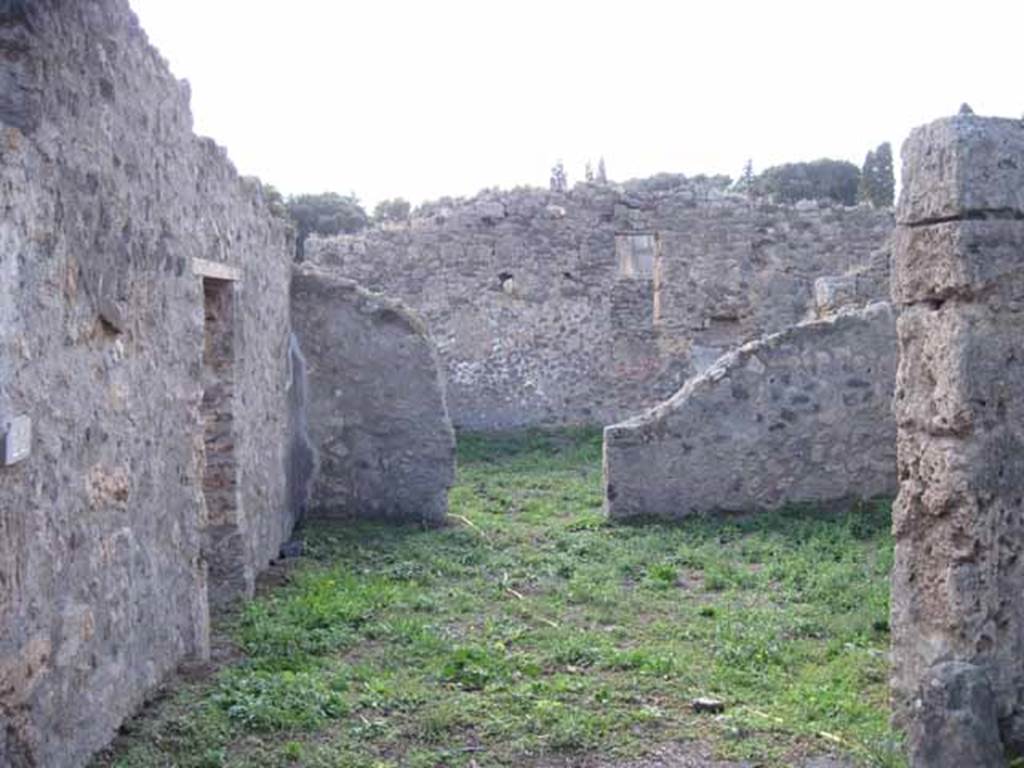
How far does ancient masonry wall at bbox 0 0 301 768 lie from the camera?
4.20 metres

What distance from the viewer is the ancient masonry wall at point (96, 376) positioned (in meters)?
4.20

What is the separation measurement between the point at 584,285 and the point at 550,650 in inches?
435

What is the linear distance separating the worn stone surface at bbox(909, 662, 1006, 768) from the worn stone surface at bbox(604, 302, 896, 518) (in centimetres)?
628

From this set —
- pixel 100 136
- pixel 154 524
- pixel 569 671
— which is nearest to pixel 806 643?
pixel 569 671

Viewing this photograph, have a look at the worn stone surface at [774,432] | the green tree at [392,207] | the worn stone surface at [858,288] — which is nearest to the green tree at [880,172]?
the green tree at [392,207]

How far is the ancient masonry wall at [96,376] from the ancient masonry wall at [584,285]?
9.43 metres

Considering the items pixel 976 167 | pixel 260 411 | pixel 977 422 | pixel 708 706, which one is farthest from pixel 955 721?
pixel 260 411

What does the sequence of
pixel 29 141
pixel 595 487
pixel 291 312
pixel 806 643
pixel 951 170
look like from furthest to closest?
pixel 595 487 → pixel 291 312 → pixel 806 643 → pixel 951 170 → pixel 29 141

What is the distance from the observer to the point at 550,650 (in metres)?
6.82

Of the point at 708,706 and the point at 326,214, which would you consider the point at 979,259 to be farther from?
the point at 326,214

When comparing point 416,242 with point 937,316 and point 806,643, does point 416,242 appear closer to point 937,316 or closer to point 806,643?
point 806,643

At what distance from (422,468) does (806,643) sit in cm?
475

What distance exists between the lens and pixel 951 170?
15.4 feet

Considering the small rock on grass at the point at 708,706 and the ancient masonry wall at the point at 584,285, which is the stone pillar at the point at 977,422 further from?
the ancient masonry wall at the point at 584,285
